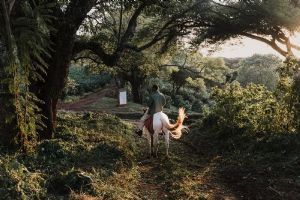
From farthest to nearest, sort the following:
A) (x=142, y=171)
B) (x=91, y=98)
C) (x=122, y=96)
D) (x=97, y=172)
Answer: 1. (x=91, y=98)
2. (x=122, y=96)
3. (x=142, y=171)
4. (x=97, y=172)

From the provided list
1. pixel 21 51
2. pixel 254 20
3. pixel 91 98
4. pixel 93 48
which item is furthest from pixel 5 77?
pixel 91 98

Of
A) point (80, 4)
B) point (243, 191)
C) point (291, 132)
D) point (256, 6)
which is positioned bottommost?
point (243, 191)

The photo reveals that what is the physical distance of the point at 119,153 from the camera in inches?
573

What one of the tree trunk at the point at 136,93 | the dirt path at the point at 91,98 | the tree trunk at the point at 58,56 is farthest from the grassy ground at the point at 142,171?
the tree trunk at the point at 136,93

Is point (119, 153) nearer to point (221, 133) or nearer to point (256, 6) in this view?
point (221, 133)

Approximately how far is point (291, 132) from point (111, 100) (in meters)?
30.4

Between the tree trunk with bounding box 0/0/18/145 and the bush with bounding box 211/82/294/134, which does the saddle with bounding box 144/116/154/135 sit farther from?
the tree trunk with bounding box 0/0/18/145

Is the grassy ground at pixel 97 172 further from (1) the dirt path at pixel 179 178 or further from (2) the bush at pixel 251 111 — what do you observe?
(2) the bush at pixel 251 111

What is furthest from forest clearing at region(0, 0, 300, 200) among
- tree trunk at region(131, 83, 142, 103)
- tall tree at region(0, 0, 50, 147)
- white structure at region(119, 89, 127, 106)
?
tree trunk at region(131, 83, 142, 103)

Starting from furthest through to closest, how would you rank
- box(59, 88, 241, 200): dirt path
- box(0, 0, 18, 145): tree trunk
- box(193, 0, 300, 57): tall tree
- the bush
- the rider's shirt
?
box(193, 0, 300, 57): tall tree, the bush, the rider's shirt, box(59, 88, 241, 200): dirt path, box(0, 0, 18, 145): tree trunk

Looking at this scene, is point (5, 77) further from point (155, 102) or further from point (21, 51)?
point (155, 102)

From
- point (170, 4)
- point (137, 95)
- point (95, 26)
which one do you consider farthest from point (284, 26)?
point (137, 95)

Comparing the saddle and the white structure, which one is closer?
the saddle

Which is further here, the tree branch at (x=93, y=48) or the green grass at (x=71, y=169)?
the tree branch at (x=93, y=48)
